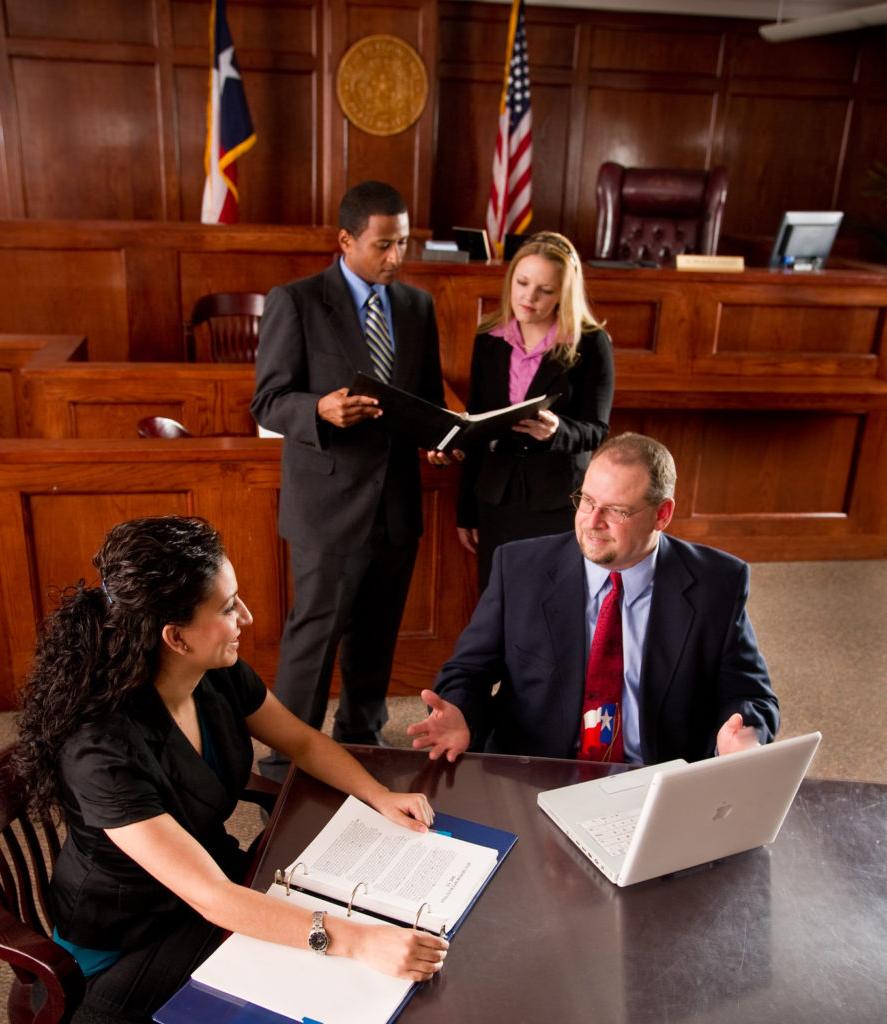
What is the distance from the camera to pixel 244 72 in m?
6.45

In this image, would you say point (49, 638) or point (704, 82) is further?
point (704, 82)

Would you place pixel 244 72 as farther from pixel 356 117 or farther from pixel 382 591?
pixel 382 591

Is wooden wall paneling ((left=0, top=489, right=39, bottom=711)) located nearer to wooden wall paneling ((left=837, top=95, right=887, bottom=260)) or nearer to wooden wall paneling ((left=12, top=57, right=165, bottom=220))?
wooden wall paneling ((left=12, top=57, right=165, bottom=220))

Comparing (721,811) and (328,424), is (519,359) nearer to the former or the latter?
(328,424)

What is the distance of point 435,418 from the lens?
7.57 ft

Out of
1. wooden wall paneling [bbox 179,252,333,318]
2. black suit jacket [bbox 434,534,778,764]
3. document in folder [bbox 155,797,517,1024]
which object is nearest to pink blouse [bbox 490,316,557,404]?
black suit jacket [bbox 434,534,778,764]

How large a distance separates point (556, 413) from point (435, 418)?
0.59 metres

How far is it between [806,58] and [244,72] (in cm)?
406

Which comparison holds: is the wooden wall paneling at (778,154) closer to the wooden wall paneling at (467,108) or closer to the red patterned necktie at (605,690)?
the wooden wall paneling at (467,108)

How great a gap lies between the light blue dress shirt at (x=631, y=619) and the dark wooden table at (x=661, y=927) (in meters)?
0.31

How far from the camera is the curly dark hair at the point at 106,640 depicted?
4.67 feet

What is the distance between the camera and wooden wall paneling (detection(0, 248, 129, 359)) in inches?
211

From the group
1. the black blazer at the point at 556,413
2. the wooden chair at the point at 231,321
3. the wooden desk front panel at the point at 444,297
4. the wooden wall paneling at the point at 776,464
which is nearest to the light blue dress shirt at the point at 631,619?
the black blazer at the point at 556,413

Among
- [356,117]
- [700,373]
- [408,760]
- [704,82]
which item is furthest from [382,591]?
[704,82]
